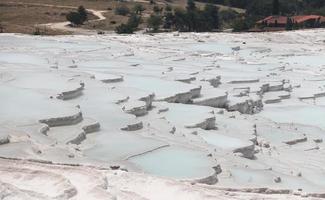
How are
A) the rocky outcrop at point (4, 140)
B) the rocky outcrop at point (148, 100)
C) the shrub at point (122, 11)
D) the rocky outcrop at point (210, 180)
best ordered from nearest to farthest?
the rocky outcrop at point (210, 180) < the rocky outcrop at point (4, 140) < the rocky outcrop at point (148, 100) < the shrub at point (122, 11)

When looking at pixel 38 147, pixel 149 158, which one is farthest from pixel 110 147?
pixel 38 147

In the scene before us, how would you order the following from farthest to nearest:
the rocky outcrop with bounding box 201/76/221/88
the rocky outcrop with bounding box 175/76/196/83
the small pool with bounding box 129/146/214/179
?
the rocky outcrop with bounding box 201/76/221/88 → the rocky outcrop with bounding box 175/76/196/83 → the small pool with bounding box 129/146/214/179

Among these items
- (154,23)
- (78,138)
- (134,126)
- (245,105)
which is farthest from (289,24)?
(78,138)

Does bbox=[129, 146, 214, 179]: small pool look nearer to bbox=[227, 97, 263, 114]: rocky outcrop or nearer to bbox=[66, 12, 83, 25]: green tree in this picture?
bbox=[227, 97, 263, 114]: rocky outcrop

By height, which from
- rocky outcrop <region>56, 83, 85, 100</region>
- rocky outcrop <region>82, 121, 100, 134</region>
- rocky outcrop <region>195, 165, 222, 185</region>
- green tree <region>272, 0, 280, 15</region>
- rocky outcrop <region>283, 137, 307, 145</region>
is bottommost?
rocky outcrop <region>283, 137, 307, 145</region>

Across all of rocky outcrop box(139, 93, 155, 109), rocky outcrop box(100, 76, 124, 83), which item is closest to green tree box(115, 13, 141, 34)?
rocky outcrop box(100, 76, 124, 83)

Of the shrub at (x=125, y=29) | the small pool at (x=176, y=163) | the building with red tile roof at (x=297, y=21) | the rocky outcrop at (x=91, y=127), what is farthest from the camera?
the building with red tile roof at (x=297, y=21)

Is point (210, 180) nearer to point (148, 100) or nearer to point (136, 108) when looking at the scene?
point (136, 108)

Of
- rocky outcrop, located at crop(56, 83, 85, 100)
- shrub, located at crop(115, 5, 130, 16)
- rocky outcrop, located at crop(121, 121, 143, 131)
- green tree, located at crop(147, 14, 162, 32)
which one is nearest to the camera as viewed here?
rocky outcrop, located at crop(121, 121, 143, 131)

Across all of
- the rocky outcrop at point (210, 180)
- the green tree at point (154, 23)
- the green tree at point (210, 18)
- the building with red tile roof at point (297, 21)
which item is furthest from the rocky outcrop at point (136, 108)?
the building with red tile roof at point (297, 21)

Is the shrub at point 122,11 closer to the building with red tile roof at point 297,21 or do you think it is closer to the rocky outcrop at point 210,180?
the building with red tile roof at point 297,21
